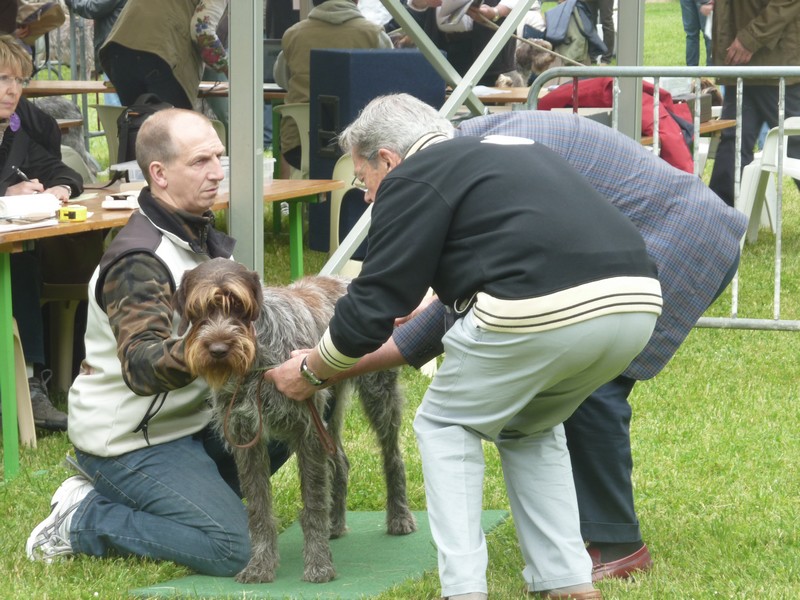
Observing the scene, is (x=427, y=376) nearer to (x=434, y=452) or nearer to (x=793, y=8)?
(x=434, y=452)

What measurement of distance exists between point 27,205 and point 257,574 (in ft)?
6.95

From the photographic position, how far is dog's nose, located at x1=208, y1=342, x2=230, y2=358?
353cm

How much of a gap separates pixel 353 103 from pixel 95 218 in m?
3.13

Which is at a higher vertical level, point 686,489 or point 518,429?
point 518,429

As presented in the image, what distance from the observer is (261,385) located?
3875 millimetres

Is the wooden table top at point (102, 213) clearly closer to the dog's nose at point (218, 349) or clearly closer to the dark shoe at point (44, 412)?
the dark shoe at point (44, 412)

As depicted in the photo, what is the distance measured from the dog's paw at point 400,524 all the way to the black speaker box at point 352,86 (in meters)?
3.86

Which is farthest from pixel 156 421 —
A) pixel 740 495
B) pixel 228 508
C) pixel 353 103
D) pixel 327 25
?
pixel 327 25

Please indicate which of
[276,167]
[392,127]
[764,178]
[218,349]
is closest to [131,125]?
[276,167]

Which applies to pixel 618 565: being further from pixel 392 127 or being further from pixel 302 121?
pixel 302 121

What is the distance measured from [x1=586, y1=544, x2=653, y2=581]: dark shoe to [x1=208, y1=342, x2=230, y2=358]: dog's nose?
4.58ft

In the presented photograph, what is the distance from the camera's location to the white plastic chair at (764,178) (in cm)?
845

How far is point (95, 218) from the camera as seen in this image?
17.6ft

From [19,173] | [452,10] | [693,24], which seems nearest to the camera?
[19,173]
